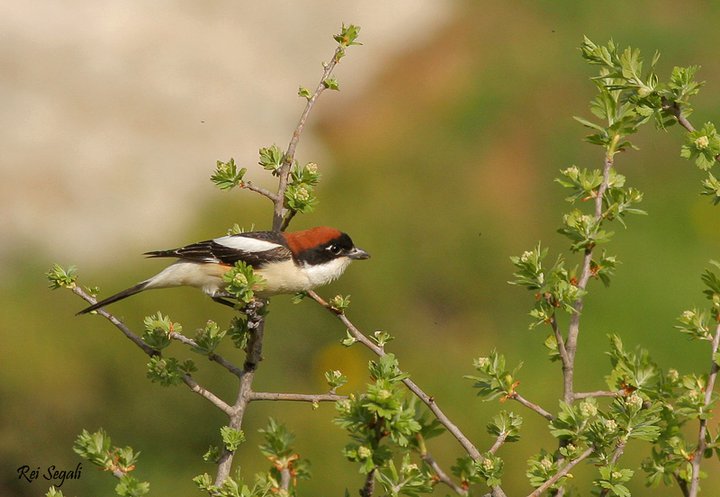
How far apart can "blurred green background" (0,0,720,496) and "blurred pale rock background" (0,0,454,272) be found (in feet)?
1.55

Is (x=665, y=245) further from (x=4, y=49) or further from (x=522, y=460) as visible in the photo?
(x=4, y=49)

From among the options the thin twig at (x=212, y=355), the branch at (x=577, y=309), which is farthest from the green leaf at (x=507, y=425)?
the thin twig at (x=212, y=355)

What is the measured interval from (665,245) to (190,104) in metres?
7.06

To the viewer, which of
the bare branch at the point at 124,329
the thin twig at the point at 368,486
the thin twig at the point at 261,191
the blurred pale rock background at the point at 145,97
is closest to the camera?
the thin twig at the point at 368,486

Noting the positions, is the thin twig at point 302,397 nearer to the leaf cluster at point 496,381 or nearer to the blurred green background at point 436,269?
the leaf cluster at point 496,381

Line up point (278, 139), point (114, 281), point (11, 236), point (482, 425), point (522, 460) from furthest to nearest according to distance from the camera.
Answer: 1. point (278, 139)
2. point (11, 236)
3. point (114, 281)
4. point (482, 425)
5. point (522, 460)

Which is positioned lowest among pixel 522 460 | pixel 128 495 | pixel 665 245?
pixel 128 495

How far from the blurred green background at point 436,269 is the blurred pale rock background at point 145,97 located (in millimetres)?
473

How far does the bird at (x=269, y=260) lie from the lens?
4906 mm

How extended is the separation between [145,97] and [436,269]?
19.2ft

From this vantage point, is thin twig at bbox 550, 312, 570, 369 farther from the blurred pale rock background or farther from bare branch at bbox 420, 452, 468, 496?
the blurred pale rock background

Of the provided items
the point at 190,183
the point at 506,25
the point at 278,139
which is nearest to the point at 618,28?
the point at 506,25

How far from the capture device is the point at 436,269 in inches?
439

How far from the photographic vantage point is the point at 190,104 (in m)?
14.9
